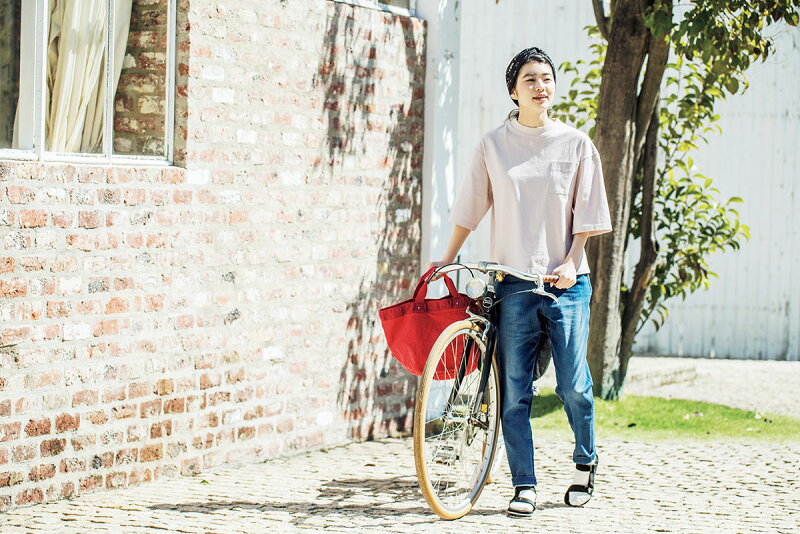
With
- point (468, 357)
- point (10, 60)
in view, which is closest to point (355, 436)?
point (468, 357)

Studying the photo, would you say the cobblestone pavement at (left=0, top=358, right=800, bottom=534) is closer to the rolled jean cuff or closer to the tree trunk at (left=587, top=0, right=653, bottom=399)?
the rolled jean cuff

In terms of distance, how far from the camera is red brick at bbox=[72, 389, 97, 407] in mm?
5879

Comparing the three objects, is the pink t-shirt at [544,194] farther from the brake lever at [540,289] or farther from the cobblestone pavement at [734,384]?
the cobblestone pavement at [734,384]

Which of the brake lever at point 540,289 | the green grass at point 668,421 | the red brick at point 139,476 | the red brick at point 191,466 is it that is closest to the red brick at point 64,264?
the red brick at point 139,476

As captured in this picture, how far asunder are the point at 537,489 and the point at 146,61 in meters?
2.89

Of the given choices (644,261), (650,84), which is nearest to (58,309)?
(650,84)

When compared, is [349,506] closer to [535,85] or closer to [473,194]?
[473,194]

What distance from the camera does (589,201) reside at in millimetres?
5773

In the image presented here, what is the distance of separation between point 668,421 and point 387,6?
3437 millimetres

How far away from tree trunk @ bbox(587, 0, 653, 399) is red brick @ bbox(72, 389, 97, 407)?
4473 millimetres

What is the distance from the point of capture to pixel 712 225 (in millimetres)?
10727

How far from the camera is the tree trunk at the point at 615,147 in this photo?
9.13 m

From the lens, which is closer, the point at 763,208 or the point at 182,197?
the point at 182,197

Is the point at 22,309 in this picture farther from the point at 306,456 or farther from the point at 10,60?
the point at 306,456
